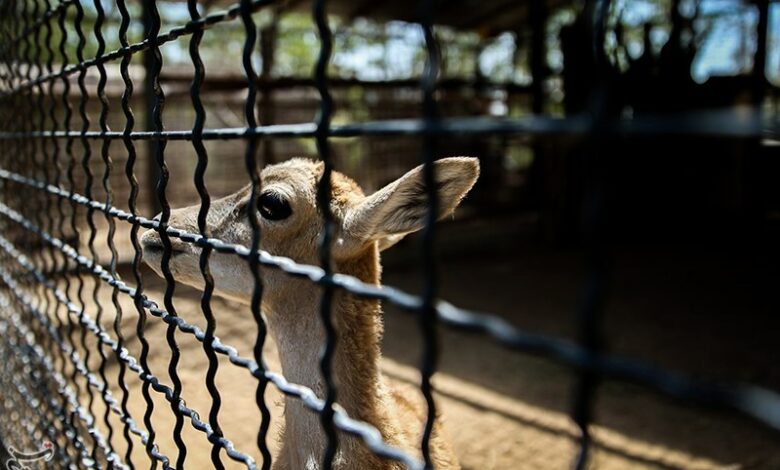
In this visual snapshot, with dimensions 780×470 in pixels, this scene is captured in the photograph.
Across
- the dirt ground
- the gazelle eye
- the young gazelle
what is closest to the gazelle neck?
the young gazelle

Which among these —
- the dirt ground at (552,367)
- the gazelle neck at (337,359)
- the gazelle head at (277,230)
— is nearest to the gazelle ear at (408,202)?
the gazelle head at (277,230)

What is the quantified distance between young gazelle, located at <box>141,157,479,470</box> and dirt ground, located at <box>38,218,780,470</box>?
0.71 meters

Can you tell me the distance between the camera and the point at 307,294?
7.70 feet

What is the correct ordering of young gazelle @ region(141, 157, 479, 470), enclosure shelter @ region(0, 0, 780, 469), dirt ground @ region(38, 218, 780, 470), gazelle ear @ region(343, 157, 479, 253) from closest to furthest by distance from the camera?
enclosure shelter @ region(0, 0, 780, 469), gazelle ear @ region(343, 157, 479, 253), young gazelle @ region(141, 157, 479, 470), dirt ground @ region(38, 218, 780, 470)

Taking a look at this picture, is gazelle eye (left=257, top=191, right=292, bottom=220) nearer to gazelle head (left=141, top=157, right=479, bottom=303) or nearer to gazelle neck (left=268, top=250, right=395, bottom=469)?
gazelle head (left=141, top=157, right=479, bottom=303)

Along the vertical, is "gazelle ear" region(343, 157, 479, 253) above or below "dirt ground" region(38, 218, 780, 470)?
above

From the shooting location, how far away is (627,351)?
232 inches

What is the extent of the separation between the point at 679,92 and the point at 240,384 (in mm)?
8665

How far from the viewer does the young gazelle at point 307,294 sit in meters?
2.20

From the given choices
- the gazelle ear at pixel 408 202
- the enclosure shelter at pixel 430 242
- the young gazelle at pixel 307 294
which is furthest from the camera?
the young gazelle at pixel 307 294

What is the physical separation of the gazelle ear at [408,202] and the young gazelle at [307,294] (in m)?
0.01

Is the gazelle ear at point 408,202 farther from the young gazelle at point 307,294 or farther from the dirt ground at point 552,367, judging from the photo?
the dirt ground at point 552,367

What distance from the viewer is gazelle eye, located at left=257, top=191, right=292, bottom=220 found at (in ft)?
7.54

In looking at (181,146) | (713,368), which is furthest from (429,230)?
(181,146)
